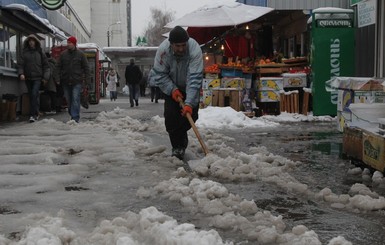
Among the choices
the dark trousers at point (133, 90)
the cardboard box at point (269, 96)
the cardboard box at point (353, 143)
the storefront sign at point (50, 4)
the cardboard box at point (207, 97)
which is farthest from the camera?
the dark trousers at point (133, 90)

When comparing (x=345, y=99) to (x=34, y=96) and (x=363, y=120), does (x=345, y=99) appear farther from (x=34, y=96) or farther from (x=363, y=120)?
(x=34, y=96)

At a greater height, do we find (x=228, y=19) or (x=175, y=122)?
(x=228, y=19)

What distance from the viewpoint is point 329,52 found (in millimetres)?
12805

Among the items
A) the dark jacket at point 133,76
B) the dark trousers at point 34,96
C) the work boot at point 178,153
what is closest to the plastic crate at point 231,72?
the dark trousers at point 34,96

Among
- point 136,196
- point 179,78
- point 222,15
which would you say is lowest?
point 136,196

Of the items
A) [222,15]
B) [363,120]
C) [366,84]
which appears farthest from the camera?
[222,15]

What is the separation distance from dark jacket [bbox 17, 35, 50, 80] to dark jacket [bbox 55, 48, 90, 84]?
118 centimetres

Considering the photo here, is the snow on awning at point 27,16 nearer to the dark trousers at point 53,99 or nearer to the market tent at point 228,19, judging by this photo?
the dark trousers at point 53,99

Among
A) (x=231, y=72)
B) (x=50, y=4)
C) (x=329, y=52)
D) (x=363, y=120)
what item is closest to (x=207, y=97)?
(x=231, y=72)

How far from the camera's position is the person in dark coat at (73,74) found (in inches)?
457

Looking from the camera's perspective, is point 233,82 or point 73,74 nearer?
point 73,74

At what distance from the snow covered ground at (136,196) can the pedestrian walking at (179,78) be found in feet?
1.29

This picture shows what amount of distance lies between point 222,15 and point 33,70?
541 centimetres

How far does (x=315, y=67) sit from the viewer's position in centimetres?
1278
